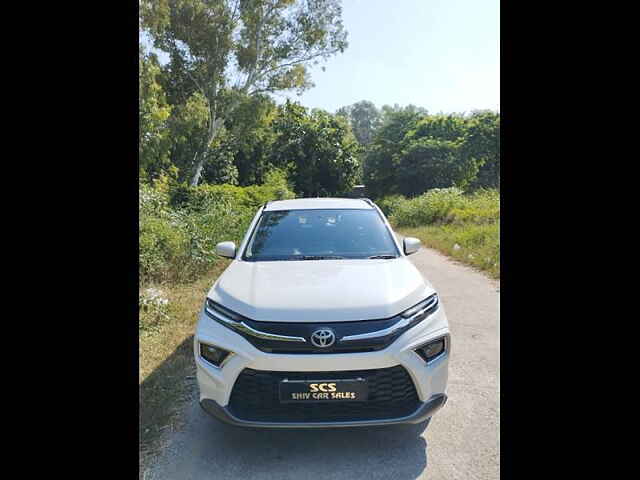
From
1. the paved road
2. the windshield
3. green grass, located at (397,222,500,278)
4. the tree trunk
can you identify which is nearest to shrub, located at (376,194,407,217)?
green grass, located at (397,222,500,278)

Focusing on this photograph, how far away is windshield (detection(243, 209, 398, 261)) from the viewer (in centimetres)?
405

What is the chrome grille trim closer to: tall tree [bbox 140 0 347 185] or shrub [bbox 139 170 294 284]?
shrub [bbox 139 170 294 284]

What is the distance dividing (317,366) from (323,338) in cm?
17

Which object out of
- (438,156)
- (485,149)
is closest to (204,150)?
(438,156)

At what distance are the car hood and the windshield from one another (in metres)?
0.21

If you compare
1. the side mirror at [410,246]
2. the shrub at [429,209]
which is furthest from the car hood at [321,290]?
the shrub at [429,209]

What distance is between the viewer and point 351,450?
3.02 metres

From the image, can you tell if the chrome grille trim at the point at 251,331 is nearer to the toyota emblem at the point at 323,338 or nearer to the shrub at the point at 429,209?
the toyota emblem at the point at 323,338

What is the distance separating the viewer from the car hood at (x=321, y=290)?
2.91 m

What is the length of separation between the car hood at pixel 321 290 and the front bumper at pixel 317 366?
21 centimetres

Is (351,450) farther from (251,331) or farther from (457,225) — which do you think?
(457,225)
